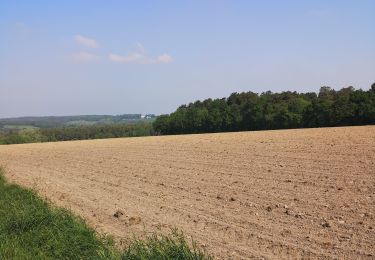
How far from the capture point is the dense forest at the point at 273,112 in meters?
55.2

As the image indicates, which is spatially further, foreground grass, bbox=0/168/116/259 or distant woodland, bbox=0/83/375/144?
distant woodland, bbox=0/83/375/144

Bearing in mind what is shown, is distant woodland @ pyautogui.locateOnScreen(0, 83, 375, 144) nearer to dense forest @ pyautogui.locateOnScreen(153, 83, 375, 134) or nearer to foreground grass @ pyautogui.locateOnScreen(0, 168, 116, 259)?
dense forest @ pyautogui.locateOnScreen(153, 83, 375, 134)

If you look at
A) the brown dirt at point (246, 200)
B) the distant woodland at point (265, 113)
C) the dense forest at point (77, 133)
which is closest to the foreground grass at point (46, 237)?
Result: the brown dirt at point (246, 200)

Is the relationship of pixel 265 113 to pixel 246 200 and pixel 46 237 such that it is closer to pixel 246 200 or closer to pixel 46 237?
pixel 246 200

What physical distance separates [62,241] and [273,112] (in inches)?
2403

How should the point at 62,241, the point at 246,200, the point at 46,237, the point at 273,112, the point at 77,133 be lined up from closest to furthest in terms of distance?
1. the point at 62,241
2. the point at 46,237
3. the point at 246,200
4. the point at 273,112
5. the point at 77,133

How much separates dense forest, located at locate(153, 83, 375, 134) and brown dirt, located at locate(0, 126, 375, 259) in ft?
105

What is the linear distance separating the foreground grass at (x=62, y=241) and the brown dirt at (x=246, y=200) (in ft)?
3.61

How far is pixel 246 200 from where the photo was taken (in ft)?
43.3

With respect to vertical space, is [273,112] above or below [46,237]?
above

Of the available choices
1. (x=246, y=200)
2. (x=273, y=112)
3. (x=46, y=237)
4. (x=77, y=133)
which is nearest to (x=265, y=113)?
(x=273, y=112)

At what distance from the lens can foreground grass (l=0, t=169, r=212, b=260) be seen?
268 inches

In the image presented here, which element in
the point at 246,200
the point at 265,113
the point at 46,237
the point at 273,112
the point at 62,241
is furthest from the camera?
the point at 265,113

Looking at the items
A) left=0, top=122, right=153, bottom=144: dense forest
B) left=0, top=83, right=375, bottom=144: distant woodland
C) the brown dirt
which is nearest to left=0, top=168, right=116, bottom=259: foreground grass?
the brown dirt
